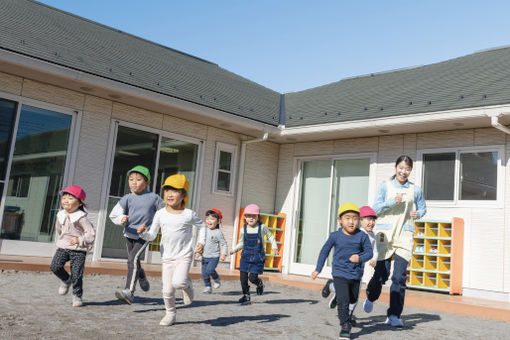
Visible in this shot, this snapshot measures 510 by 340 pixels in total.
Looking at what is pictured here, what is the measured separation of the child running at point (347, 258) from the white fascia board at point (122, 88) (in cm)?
595

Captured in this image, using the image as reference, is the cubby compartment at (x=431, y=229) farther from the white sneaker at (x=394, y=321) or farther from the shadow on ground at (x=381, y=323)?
the white sneaker at (x=394, y=321)

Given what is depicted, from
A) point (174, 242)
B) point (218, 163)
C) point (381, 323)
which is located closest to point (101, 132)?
point (218, 163)

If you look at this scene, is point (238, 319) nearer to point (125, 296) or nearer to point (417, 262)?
point (125, 296)

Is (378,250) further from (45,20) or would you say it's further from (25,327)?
(45,20)

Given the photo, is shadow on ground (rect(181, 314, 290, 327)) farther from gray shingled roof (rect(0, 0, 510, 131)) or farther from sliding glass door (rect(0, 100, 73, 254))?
gray shingled roof (rect(0, 0, 510, 131))

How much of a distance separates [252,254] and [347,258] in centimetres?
250

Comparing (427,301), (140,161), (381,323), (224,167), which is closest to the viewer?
(381,323)

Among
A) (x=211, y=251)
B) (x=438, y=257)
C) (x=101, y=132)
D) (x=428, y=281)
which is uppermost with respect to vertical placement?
(x=101, y=132)

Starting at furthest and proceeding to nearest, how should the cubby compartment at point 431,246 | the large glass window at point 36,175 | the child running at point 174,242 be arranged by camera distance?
the cubby compartment at point 431,246 → the large glass window at point 36,175 → the child running at point 174,242

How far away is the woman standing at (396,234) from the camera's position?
5793 mm

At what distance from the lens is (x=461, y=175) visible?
10.1 metres

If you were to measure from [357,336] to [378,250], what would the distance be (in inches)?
44.4

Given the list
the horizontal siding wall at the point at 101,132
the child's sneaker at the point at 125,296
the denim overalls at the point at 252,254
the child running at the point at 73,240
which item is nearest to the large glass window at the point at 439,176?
the horizontal siding wall at the point at 101,132

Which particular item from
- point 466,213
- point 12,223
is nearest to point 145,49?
point 12,223
